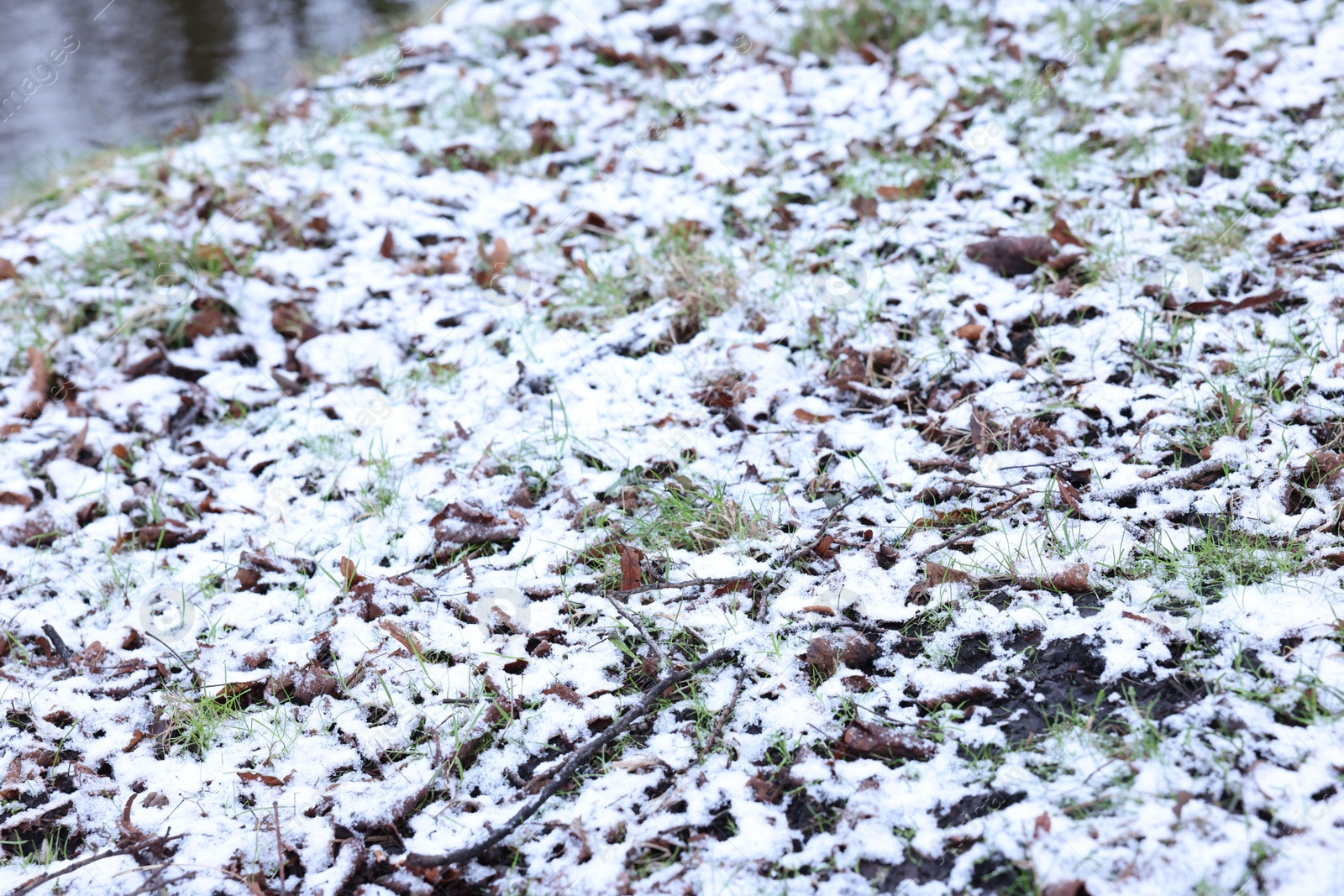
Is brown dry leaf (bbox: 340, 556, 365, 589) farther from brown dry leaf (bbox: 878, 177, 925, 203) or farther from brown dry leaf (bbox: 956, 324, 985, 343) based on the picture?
brown dry leaf (bbox: 878, 177, 925, 203)

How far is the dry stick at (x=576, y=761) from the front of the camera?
1.67 meters

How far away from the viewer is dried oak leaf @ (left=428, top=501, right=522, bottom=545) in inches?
98.6

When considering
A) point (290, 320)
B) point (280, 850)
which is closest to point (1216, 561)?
point (280, 850)

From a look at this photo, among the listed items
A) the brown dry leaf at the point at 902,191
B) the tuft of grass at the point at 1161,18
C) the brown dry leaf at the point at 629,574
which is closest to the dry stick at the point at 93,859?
the brown dry leaf at the point at 629,574

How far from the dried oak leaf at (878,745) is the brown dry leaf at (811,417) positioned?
3.73ft

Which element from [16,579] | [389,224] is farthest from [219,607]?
[389,224]

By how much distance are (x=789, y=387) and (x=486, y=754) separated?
1.49 m

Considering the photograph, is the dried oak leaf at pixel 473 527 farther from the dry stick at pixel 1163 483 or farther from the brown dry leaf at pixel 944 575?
the dry stick at pixel 1163 483

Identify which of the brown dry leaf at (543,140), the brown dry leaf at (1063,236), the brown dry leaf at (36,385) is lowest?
the brown dry leaf at (36,385)

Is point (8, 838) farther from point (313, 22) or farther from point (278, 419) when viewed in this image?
point (313, 22)

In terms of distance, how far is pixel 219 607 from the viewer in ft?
7.95

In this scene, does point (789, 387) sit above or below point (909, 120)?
below

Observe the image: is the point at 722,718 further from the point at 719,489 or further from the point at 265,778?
the point at 265,778

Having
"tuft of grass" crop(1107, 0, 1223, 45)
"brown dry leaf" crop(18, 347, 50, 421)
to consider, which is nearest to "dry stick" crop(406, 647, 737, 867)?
"brown dry leaf" crop(18, 347, 50, 421)
